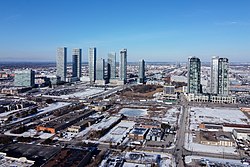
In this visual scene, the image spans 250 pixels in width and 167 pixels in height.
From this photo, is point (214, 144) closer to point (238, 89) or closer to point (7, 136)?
point (7, 136)

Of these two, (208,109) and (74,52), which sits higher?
(74,52)

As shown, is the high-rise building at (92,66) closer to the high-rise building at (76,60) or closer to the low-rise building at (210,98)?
the high-rise building at (76,60)

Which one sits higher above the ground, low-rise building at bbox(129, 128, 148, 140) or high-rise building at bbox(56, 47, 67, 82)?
high-rise building at bbox(56, 47, 67, 82)

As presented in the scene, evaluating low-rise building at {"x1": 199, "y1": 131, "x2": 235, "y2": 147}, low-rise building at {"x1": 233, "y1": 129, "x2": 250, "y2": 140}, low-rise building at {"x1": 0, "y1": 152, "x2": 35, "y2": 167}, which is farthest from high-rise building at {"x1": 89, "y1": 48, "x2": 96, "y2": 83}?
low-rise building at {"x1": 0, "y1": 152, "x2": 35, "y2": 167}

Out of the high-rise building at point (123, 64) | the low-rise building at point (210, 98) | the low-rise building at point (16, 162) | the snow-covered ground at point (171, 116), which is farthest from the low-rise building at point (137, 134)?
the high-rise building at point (123, 64)

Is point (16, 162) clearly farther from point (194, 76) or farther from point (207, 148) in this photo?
point (194, 76)

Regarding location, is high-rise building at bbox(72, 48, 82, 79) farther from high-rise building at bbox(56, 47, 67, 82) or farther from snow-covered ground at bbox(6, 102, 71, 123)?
snow-covered ground at bbox(6, 102, 71, 123)

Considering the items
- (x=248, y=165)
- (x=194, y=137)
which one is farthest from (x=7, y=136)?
(x=248, y=165)
